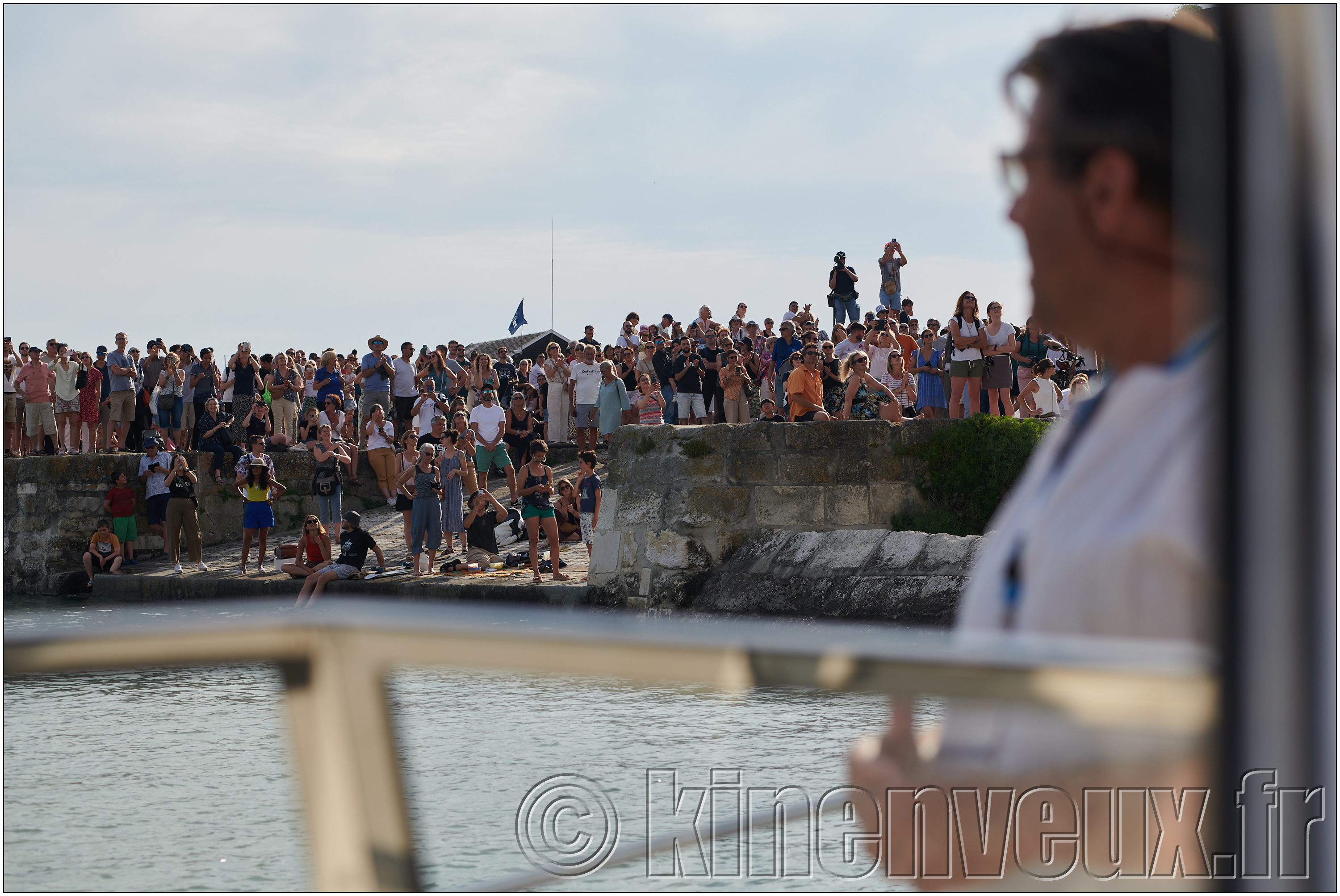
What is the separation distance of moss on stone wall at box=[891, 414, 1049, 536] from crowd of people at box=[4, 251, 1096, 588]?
1.27ft

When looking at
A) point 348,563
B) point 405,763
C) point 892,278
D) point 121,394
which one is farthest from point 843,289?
point 405,763

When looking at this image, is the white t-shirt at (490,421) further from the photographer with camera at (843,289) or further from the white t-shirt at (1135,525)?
the white t-shirt at (1135,525)

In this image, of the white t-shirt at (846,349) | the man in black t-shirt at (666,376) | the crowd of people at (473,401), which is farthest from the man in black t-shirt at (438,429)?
the white t-shirt at (846,349)

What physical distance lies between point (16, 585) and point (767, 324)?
12043 mm

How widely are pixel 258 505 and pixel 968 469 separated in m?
9.37

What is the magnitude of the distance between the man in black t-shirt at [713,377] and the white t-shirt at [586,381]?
1431mm

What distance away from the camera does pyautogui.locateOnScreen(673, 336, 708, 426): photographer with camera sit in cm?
1570

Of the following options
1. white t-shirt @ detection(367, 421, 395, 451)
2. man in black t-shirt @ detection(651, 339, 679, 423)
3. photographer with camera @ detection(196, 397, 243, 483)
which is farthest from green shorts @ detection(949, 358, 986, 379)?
photographer with camera @ detection(196, 397, 243, 483)

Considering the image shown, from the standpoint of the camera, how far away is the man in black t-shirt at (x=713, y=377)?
51.3ft

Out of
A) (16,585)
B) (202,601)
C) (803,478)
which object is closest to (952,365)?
(803,478)

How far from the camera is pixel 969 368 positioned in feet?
41.2

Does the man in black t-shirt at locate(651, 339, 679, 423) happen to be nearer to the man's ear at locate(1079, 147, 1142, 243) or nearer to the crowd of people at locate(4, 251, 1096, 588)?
the crowd of people at locate(4, 251, 1096, 588)

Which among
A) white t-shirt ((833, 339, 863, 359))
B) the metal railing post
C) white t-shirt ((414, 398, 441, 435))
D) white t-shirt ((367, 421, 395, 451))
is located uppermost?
white t-shirt ((833, 339, 863, 359))

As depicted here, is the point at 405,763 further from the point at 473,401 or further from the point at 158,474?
the point at 158,474
